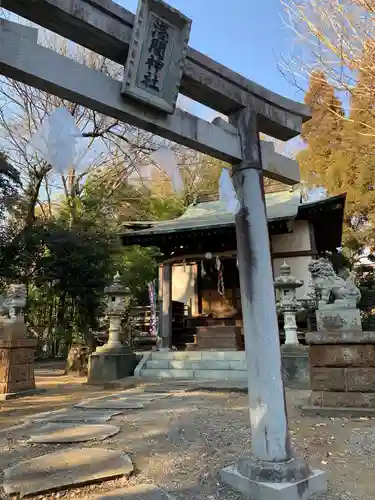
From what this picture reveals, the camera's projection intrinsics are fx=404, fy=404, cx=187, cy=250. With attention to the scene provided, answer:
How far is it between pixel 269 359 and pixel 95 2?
2.86 metres

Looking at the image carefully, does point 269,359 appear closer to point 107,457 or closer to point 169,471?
point 169,471

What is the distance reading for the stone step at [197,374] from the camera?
9670mm

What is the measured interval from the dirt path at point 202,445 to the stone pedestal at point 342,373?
0.28m

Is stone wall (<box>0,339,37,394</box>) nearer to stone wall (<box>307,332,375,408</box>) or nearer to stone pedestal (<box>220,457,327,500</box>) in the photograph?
stone wall (<box>307,332,375,408</box>)

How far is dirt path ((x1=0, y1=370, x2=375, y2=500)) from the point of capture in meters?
3.12

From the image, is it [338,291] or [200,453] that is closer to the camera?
[200,453]

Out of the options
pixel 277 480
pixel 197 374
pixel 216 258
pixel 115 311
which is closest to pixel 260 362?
pixel 277 480

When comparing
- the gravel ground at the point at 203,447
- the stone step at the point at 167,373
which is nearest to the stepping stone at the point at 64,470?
the gravel ground at the point at 203,447

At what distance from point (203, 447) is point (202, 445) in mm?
72

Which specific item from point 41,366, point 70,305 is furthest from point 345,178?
point 41,366

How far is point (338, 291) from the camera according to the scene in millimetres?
5895

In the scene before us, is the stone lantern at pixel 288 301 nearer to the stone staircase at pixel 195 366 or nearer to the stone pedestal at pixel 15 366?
the stone staircase at pixel 195 366

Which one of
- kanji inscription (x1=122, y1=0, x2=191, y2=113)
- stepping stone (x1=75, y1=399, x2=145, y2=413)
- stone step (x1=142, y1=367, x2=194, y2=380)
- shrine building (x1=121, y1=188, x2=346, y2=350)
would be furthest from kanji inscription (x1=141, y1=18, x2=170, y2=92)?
shrine building (x1=121, y1=188, x2=346, y2=350)

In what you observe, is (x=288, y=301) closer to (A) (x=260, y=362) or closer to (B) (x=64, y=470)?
(A) (x=260, y=362)
